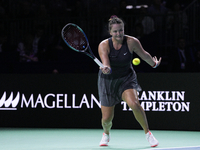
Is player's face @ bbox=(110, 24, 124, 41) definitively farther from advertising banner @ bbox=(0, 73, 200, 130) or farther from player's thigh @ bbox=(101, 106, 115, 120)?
advertising banner @ bbox=(0, 73, 200, 130)

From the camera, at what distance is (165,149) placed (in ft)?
13.6

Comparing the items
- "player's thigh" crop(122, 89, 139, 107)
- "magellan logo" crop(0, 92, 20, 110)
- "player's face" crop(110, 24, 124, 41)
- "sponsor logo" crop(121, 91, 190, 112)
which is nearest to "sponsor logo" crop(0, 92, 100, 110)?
"magellan logo" crop(0, 92, 20, 110)

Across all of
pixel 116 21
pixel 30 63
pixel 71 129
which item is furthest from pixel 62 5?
pixel 116 21

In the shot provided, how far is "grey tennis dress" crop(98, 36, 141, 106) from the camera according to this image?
4.46 metres

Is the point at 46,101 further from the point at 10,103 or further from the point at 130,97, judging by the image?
the point at 130,97

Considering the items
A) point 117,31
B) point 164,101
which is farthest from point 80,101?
point 117,31

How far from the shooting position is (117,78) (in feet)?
15.0

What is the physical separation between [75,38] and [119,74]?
0.74m

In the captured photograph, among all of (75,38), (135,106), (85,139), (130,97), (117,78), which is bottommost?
(85,139)

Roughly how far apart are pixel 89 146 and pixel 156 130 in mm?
2271

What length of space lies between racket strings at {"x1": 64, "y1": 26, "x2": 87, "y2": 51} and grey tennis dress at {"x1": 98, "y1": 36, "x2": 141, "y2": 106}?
0.35m

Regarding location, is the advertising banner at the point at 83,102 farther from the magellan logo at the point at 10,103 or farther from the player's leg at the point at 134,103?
the player's leg at the point at 134,103

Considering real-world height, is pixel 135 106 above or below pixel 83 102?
above

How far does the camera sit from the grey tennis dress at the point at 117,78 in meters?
4.46
